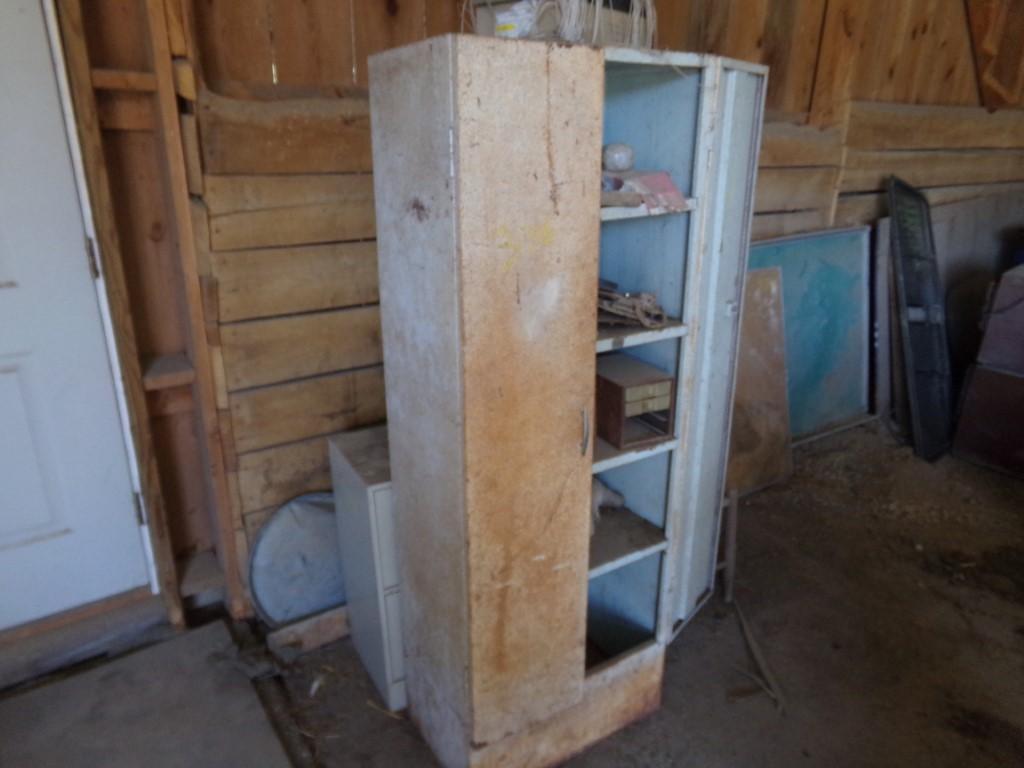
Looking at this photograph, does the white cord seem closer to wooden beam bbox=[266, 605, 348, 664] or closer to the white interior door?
the white interior door

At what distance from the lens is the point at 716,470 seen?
2.15m

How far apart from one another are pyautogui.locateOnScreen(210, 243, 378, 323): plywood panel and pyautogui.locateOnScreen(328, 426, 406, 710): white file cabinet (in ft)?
1.34

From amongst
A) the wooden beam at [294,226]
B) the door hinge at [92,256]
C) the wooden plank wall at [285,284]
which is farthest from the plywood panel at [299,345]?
the door hinge at [92,256]

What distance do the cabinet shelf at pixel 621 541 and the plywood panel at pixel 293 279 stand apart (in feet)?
3.20

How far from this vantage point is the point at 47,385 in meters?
1.88

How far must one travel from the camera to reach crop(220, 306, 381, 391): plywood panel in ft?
6.54

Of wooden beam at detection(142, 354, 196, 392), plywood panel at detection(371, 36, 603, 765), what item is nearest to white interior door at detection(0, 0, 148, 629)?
wooden beam at detection(142, 354, 196, 392)

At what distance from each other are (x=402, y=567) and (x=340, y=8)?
1.51 meters

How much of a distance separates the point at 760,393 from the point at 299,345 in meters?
1.98

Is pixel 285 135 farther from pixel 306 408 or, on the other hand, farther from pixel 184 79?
pixel 306 408

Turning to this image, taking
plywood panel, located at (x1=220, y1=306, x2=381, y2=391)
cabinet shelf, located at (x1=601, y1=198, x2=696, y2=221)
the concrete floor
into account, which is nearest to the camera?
cabinet shelf, located at (x1=601, y1=198, x2=696, y2=221)

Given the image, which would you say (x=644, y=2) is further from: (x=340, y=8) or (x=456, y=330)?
(x=456, y=330)

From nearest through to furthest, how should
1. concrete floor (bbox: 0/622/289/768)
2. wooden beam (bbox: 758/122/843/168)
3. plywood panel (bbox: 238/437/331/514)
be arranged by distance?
1. concrete floor (bbox: 0/622/289/768)
2. plywood panel (bbox: 238/437/331/514)
3. wooden beam (bbox: 758/122/843/168)

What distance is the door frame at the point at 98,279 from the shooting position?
5.53 ft
